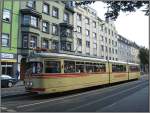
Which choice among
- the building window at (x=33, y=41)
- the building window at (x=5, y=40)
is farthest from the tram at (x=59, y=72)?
the building window at (x=33, y=41)

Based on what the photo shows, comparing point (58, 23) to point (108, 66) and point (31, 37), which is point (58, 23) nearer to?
point (31, 37)

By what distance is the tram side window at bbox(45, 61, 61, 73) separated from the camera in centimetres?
1695

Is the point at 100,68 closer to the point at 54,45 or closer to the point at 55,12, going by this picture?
the point at 54,45

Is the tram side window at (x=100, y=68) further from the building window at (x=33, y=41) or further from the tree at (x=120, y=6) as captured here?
the building window at (x=33, y=41)

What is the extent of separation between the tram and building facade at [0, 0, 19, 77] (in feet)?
52.6

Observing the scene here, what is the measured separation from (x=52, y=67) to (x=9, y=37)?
842 inches

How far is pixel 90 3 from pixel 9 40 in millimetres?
26428

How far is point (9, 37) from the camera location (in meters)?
37.3

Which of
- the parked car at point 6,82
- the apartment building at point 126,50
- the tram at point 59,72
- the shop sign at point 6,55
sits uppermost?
the apartment building at point 126,50

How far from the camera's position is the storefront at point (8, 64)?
36.2 metres

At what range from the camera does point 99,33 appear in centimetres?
6794

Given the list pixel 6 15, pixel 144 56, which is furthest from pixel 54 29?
pixel 144 56

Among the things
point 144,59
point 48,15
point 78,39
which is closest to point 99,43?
point 78,39

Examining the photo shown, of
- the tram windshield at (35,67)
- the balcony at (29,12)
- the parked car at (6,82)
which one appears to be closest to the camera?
the tram windshield at (35,67)
